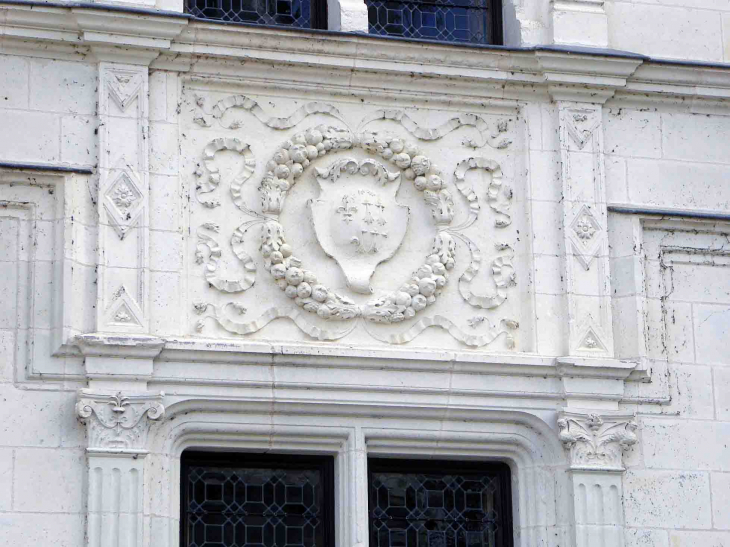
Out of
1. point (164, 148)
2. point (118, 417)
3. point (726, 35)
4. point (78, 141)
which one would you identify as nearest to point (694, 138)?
point (726, 35)

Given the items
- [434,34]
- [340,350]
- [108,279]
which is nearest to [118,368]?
[108,279]

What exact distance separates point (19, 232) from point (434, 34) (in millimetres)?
2823

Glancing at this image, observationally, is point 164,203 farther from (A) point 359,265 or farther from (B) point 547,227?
(B) point 547,227

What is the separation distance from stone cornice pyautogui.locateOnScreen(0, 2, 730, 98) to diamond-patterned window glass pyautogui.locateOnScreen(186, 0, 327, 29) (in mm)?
359

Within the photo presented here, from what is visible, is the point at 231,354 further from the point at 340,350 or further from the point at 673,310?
the point at 673,310

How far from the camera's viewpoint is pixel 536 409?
410 inches

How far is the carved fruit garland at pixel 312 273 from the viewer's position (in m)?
10.3

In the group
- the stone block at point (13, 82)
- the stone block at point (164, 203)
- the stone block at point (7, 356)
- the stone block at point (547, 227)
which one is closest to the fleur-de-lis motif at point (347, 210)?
the stone block at point (164, 203)

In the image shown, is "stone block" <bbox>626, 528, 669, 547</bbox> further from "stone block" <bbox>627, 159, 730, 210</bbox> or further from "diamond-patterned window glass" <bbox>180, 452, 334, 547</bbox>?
"stone block" <bbox>627, 159, 730, 210</bbox>

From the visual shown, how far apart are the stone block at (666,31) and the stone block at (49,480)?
13.3 feet

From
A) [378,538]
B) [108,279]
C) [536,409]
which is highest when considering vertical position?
[108,279]

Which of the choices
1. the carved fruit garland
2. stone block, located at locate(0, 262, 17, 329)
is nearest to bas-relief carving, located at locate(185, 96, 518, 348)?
the carved fruit garland

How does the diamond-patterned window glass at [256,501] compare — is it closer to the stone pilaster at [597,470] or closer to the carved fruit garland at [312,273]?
the carved fruit garland at [312,273]

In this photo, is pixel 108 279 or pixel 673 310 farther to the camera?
pixel 673 310
